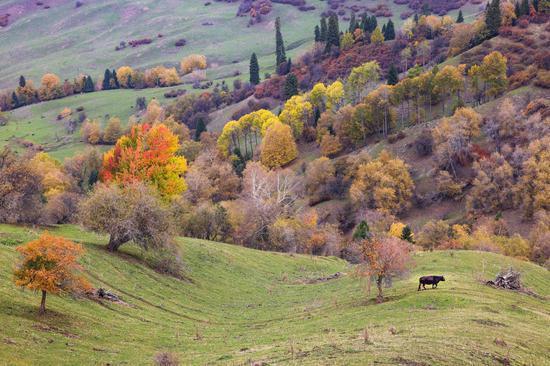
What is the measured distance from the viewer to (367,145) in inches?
6427

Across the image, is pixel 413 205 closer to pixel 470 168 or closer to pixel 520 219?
pixel 470 168

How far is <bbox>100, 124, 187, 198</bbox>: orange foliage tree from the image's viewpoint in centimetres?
8312

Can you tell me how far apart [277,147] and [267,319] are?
12584 centimetres

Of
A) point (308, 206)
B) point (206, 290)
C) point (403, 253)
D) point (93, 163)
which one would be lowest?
point (308, 206)

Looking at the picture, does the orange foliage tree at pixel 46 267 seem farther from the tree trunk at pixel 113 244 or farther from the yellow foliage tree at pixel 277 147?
the yellow foliage tree at pixel 277 147

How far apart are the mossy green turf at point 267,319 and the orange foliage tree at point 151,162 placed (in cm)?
1724

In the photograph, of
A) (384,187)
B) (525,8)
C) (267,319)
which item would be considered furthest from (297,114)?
(267,319)

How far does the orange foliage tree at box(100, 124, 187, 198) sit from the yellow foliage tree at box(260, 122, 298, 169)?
85.4 meters

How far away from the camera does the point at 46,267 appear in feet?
117

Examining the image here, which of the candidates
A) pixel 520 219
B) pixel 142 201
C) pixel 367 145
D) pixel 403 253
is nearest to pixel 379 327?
pixel 403 253

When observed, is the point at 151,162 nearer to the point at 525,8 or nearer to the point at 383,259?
the point at 383,259

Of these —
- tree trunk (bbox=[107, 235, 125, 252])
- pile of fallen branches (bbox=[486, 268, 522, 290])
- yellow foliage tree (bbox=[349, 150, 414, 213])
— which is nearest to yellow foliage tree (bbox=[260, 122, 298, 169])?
yellow foliage tree (bbox=[349, 150, 414, 213])

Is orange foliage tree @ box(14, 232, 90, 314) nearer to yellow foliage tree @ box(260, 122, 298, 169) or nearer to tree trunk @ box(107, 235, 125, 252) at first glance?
tree trunk @ box(107, 235, 125, 252)

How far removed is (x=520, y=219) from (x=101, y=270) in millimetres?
92816
